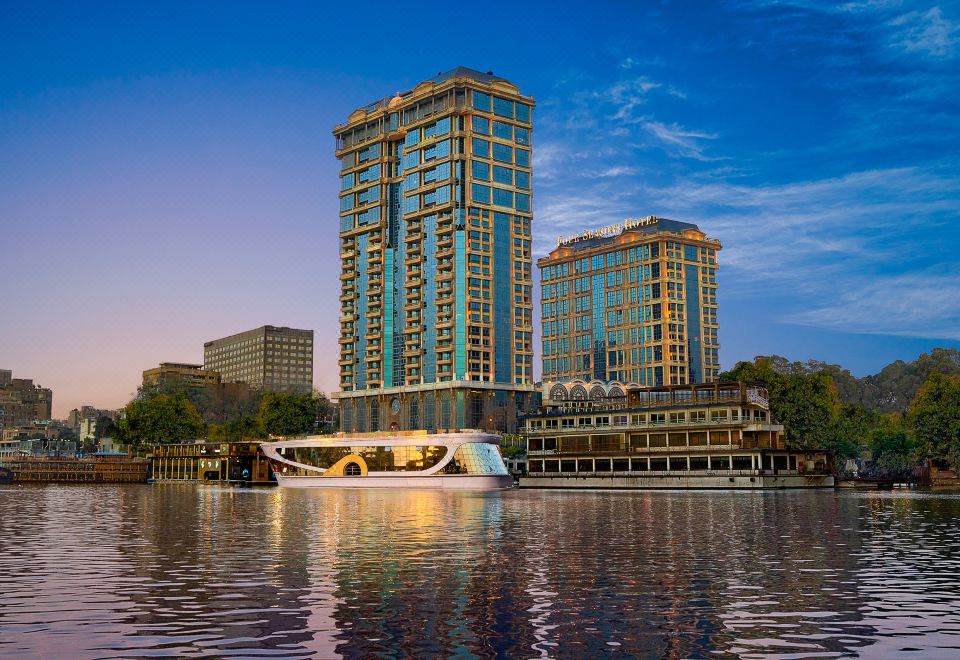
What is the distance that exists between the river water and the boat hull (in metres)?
84.9

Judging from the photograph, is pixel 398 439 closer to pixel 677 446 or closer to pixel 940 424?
pixel 677 446

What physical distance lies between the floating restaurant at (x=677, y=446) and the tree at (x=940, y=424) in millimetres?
22598

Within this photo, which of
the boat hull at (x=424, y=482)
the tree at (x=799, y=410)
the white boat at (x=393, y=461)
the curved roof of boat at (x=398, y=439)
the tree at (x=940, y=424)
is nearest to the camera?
the boat hull at (x=424, y=482)

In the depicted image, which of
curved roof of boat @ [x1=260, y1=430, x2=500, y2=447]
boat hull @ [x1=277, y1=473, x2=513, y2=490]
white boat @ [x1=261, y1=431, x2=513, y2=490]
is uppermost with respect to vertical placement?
curved roof of boat @ [x1=260, y1=430, x2=500, y2=447]

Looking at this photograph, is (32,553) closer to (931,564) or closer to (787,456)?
(931,564)

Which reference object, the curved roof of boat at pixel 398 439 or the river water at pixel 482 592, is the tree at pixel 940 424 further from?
the river water at pixel 482 592

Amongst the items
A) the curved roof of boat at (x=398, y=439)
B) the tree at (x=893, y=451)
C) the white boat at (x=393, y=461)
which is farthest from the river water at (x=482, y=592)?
the tree at (x=893, y=451)

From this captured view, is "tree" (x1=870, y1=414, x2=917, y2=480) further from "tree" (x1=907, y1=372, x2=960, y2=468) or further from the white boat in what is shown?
the white boat

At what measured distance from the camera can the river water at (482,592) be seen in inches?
757

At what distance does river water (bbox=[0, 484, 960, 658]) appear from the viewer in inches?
757

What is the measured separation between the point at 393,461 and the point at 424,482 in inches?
318

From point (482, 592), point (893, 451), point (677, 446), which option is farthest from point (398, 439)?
point (482, 592)

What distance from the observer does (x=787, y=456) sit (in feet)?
432

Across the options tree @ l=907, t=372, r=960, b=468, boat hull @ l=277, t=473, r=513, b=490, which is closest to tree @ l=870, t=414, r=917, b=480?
tree @ l=907, t=372, r=960, b=468
